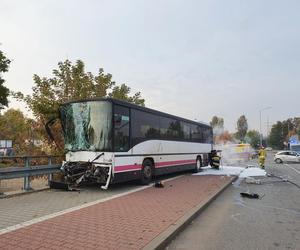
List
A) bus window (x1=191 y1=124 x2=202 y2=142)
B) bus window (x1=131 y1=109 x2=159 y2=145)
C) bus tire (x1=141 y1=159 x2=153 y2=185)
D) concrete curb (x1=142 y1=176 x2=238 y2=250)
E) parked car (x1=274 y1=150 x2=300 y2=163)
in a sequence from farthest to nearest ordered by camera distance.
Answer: parked car (x1=274 y1=150 x2=300 y2=163)
bus window (x1=191 y1=124 x2=202 y2=142)
bus tire (x1=141 y1=159 x2=153 y2=185)
bus window (x1=131 y1=109 x2=159 y2=145)
concrete curb (x1=142 y1=176 x2=238 y2=250)

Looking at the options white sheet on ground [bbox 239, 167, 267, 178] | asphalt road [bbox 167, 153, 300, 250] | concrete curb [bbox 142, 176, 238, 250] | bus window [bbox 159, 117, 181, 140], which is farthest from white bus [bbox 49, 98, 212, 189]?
white sheet on ground [bbox 239, 167, 267, 178]

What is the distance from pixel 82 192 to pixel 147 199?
98.4 inches

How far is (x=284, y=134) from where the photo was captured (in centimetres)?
13250

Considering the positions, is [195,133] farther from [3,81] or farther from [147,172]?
[3,81]

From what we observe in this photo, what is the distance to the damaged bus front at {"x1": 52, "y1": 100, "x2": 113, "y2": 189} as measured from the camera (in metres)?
11.9

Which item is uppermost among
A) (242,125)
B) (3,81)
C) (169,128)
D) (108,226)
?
(242,125)

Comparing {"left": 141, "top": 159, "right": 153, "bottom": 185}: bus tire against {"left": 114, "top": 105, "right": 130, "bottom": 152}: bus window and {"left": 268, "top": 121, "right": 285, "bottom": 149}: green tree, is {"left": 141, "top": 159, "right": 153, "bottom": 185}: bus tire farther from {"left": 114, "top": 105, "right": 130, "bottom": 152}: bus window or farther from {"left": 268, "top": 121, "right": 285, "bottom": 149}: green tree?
{"left": 268, "top": 121, "right": 285, "bottom": 149}: green tree

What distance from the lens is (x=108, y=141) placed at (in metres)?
11.9

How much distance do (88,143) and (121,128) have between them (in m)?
1.27

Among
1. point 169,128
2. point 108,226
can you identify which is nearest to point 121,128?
point 169,128

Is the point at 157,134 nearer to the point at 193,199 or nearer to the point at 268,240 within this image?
the point at 193,199

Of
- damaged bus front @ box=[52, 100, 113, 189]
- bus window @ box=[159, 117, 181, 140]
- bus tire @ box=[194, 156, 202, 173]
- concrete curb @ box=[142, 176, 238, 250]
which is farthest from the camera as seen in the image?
bus tire @ box=[194, 156, 202, 173]

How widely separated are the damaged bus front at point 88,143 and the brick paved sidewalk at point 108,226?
1912 mm

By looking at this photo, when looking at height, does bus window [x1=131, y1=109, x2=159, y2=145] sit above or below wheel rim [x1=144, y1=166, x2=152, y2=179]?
above
